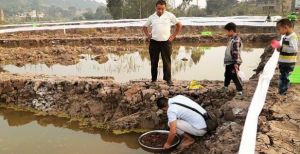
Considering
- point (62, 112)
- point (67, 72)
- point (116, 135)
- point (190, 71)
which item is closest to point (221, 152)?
point (116, 135)

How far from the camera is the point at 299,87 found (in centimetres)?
619

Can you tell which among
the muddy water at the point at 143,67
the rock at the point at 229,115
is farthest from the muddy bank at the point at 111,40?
the rock at the point at 229,115

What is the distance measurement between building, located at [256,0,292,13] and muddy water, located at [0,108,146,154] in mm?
27515

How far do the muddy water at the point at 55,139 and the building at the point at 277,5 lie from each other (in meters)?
27.5

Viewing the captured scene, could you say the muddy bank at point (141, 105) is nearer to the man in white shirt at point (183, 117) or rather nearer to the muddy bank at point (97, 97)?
the muddy bank at point (97, 97)

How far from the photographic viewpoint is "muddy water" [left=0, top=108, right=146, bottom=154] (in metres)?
5.85

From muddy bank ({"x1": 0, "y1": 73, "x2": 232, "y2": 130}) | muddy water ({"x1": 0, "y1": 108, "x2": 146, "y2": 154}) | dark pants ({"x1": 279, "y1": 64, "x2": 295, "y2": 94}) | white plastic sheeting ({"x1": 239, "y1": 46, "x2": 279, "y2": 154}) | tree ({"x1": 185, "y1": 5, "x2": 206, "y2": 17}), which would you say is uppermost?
tree ({"x1": 185, "y1": 5, "x2": 206, "y2": 17})

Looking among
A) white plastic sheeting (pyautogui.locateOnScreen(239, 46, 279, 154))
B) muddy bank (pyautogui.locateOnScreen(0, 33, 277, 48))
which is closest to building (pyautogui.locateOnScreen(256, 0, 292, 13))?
muddy bank (pyautogui.locateOnScreen(0, 33, 277, 48))

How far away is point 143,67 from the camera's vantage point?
1091 cm

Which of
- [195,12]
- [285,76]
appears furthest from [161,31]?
[195,12]

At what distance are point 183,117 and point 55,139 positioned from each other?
8.09 ft

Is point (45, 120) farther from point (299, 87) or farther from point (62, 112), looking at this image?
point (299, 87)

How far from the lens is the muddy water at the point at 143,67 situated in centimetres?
973

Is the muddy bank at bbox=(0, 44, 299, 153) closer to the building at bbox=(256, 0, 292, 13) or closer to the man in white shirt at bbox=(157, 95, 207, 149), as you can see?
the man in white shirt at bbox=(157, 95, 207, 149)
